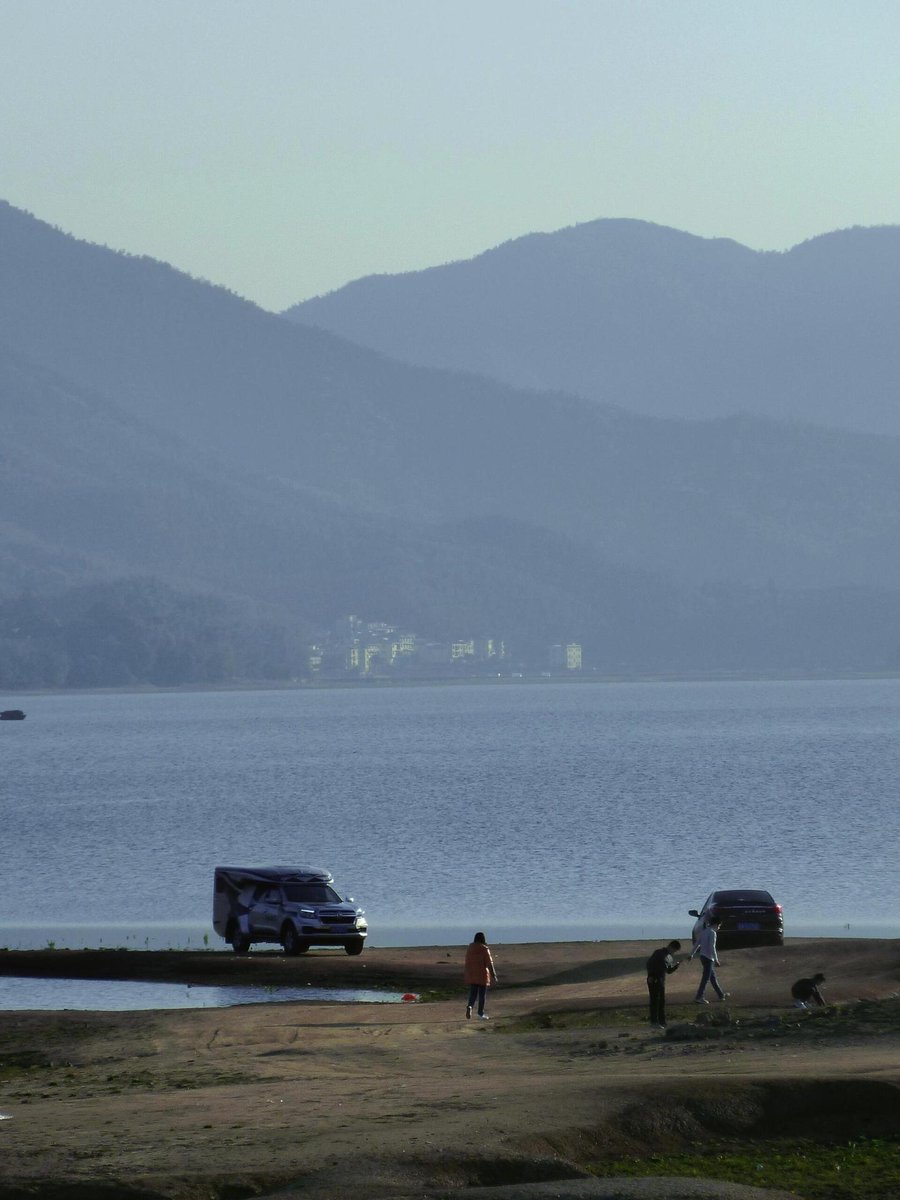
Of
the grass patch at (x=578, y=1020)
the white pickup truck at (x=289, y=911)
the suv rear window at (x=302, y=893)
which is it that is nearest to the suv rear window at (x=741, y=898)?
the white pickup truck at (x=289, y=911)

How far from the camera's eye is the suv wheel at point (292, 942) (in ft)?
149

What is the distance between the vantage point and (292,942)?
45625mm

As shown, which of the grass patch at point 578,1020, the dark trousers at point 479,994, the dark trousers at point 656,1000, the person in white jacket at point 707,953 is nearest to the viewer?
the dark trousers at point 656,1000

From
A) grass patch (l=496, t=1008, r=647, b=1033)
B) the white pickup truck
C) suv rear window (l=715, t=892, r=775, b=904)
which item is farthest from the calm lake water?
grass patch (l=496, t=1008, r=647, b=1033)

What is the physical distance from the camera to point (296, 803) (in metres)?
116

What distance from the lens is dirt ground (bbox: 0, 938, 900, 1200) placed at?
1912cm

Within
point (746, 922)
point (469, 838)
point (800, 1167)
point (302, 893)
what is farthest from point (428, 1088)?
point (469, 838)

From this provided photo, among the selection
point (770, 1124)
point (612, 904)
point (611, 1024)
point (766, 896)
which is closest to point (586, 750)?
point (612, 904)

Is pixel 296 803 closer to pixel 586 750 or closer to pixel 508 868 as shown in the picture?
pixel 508 868

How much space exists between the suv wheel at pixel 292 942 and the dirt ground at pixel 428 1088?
18.0 ft

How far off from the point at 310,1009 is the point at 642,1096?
1402 centimetres

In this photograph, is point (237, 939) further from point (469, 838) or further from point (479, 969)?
point (469, 838)

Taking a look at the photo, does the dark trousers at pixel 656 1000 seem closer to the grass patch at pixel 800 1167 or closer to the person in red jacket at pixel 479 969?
the person in red jacket at pixel 479 969

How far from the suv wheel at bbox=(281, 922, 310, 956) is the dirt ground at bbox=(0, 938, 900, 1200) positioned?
18.0 feet
